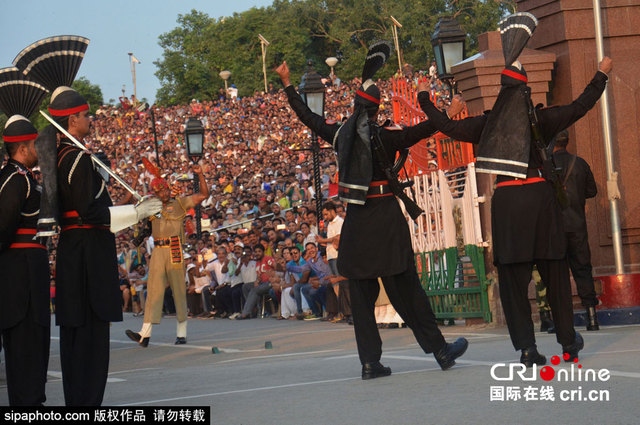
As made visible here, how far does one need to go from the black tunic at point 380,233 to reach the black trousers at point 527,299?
2.52 feet

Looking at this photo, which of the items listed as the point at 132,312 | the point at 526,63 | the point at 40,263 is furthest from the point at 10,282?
the point at 132,312

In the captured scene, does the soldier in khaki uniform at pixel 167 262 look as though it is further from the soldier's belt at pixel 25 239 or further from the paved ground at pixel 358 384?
the soldier's belt at pixel 25 239

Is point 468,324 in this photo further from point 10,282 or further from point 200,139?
point 200,139

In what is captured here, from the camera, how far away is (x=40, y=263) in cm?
717

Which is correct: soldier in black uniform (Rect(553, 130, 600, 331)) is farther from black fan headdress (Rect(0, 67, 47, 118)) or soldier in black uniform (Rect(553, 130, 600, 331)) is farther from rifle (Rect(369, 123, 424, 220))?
black fan headdress (Rect(0, 67, 47, 118))

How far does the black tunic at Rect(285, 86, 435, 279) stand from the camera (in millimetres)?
8078

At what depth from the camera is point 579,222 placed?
11.3 m


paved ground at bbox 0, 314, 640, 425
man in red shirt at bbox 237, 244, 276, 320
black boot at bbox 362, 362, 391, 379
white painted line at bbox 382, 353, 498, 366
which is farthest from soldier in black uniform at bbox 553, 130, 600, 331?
man in red shirt at bbox 237, 244, 276, 320

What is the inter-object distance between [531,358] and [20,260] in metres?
3.47

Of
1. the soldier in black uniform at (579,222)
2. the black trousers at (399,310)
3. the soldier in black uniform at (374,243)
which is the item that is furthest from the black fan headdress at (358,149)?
the soldier in black uniform at (579,222)

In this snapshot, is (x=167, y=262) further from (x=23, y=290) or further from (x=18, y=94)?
(x=23, y=290)

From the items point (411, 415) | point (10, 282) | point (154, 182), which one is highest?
Result: point (154, 182)

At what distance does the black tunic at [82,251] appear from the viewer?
689 centimetres

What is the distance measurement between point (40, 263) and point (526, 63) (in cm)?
686
